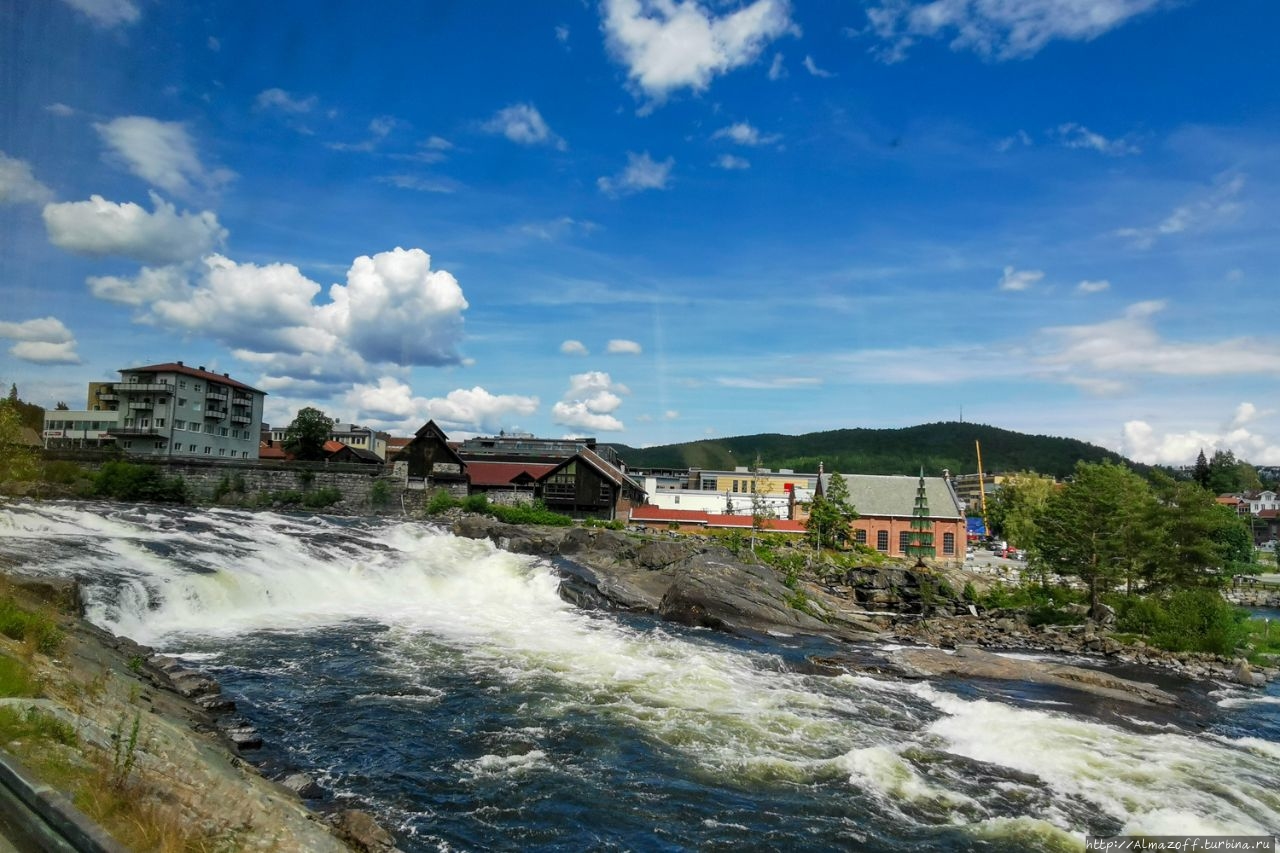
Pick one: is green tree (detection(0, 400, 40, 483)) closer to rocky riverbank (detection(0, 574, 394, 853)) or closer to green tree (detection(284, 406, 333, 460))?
rocky riverbank (detection(0, 574, 394, 853))

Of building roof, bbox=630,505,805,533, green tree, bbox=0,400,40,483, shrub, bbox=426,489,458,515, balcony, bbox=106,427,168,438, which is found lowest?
building roof, bbox=630,505,805,533

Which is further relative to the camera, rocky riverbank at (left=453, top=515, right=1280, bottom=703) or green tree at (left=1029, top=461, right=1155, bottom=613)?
green tree at (left=1029, top=461, right=1155, bottom=613)

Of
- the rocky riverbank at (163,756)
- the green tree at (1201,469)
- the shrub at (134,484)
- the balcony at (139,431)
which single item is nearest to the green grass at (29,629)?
the rocky riverbank at (163,756)

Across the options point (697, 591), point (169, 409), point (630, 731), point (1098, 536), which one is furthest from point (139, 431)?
point (1098, 536)

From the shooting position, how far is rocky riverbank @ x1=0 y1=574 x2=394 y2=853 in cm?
704

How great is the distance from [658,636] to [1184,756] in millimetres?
17005

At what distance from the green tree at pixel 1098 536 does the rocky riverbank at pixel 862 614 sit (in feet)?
15.3

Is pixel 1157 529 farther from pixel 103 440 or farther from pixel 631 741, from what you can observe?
pixel 103 440

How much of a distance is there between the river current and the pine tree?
38.3 m

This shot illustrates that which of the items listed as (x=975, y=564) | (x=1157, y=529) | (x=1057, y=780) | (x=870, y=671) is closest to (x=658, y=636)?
(x=870, y=671)

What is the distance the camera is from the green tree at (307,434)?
86688 mm

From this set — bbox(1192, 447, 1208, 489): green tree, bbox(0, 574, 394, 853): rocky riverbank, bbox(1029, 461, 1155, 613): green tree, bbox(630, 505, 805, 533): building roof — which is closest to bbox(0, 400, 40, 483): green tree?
bbox(0, 574, 394, 853): rocky riverbank

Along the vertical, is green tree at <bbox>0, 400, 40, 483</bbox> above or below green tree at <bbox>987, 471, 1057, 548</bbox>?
above

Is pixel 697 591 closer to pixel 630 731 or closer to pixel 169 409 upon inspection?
pixel 630 731
